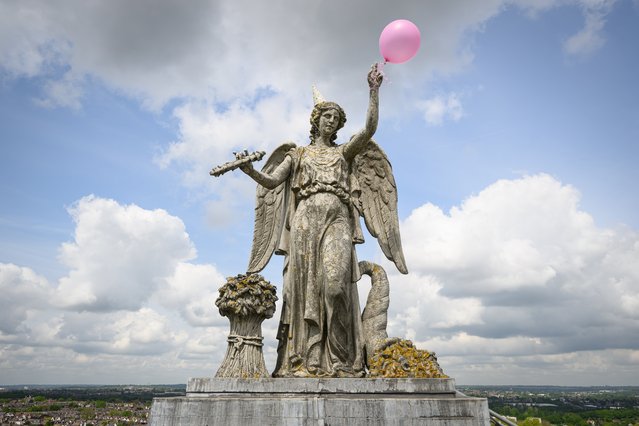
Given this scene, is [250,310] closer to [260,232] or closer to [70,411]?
[260,232]

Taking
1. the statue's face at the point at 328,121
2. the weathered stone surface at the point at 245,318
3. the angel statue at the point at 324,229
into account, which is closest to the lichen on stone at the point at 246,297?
the weathered stone surface at the point at 245,318

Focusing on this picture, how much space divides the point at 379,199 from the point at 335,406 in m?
4.49

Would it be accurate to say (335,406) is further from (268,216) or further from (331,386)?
(268,216)

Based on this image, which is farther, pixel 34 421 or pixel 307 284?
pixel 34 421

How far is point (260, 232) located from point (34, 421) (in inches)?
4018

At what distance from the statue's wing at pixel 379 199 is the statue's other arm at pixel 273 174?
1.35m

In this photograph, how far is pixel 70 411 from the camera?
103 m

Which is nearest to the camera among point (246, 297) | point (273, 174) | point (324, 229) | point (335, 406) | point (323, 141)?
point (335, 406)

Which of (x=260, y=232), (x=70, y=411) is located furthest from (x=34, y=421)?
(x=260, y=232)

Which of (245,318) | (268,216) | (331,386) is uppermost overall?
(268,216)

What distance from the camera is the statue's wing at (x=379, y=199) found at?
957 cm

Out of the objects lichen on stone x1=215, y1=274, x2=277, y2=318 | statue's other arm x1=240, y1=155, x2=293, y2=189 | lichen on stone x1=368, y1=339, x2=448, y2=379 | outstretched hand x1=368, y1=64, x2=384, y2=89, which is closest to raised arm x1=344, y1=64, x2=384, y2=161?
outstretched hand x1=368, y1=64, x2=384, y2=89

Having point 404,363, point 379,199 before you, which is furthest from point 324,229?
point 404,363

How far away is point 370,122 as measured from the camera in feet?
29.0
